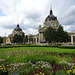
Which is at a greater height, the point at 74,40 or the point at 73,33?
the point at 73,33

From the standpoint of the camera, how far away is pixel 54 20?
93062mm

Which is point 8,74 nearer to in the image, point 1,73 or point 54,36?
point 1,73

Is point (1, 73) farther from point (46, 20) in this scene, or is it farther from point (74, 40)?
point (46, 20)

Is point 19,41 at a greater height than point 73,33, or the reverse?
point 73,33

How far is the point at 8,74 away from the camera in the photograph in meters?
5.04

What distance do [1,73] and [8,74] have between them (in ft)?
1.15

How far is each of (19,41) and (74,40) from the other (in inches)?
1813

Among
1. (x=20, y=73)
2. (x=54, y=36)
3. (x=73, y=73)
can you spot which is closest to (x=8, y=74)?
(x=20, y=73)

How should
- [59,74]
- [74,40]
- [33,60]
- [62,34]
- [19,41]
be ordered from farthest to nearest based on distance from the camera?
[74,40] → [19,41] → [62,34] → [33,60] → [59,74]

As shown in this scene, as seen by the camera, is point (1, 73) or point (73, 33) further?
point (73, 33)

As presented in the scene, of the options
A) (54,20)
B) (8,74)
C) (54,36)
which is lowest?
(8,74)

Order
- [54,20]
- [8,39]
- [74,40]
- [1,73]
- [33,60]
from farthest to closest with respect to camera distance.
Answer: [8,39]
[54,20]
[74,40]
[33,60]
[1,73]

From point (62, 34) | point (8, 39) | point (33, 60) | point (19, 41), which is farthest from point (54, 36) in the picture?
point (8, 39)

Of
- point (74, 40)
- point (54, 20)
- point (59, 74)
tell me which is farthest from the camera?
point (54, 20)
